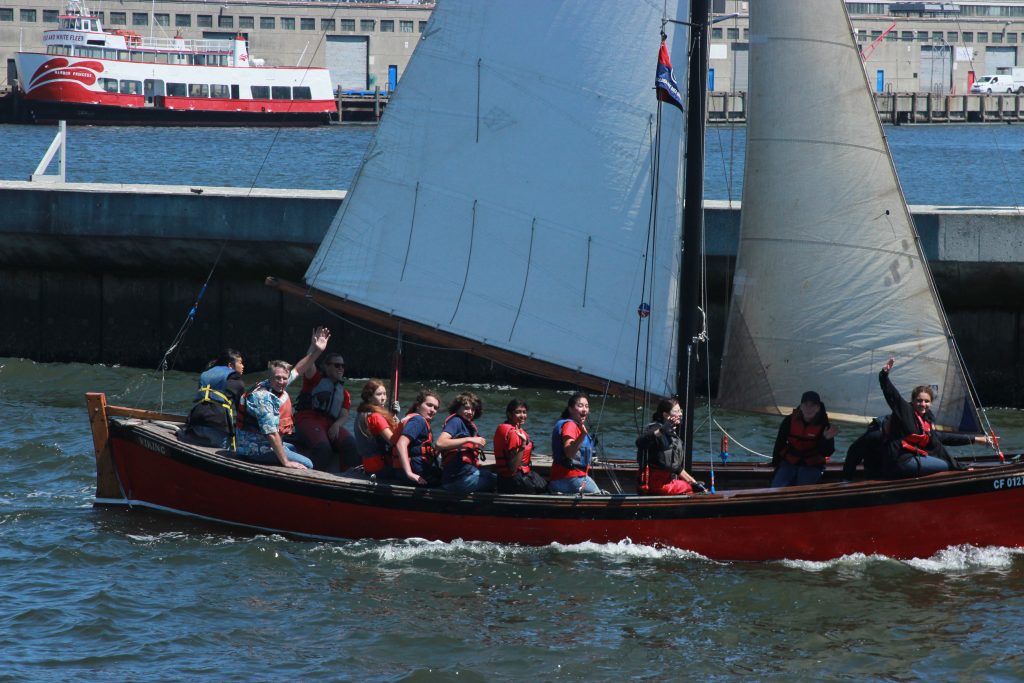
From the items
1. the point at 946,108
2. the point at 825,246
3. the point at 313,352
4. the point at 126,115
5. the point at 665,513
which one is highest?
the point at 946,108

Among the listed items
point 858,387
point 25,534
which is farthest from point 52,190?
point 858,387

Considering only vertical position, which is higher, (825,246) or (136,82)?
(136,82)

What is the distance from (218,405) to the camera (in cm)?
1467

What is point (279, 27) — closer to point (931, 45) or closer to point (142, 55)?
point (142, 55)

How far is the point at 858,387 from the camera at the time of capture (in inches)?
507

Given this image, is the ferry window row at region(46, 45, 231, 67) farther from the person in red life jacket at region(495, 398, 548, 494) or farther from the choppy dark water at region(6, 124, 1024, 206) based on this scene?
the person in red life jacket at region(495, 398, 548, 494)

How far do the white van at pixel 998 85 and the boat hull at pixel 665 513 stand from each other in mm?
88831

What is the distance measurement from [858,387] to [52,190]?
48.7 feet

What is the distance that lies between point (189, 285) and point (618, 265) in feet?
38.5

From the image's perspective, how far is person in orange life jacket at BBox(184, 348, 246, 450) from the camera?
14555 mm

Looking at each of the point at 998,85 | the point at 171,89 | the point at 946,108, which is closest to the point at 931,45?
the point at 998,85

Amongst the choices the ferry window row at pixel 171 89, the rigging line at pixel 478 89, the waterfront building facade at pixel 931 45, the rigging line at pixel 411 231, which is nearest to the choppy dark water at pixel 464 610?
the rigging line at pixel 411 231

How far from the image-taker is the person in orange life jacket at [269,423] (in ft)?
44.3

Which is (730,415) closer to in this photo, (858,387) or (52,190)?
(858,387)
